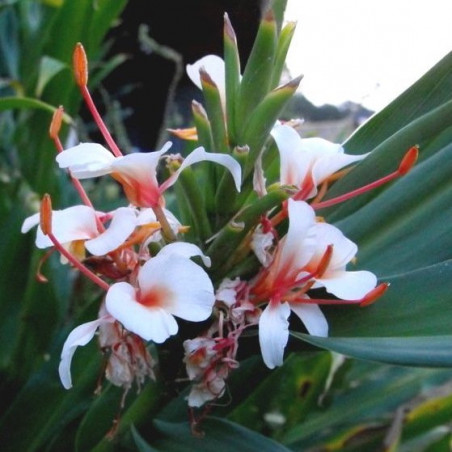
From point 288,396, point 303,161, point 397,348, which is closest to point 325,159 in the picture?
point 303,161

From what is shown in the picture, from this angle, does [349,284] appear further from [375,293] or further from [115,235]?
[115,235]

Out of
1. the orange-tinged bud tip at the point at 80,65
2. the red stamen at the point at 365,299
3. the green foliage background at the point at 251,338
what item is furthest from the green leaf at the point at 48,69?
the red stamen at the point at 365,299

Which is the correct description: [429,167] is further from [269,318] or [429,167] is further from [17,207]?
[17,207]

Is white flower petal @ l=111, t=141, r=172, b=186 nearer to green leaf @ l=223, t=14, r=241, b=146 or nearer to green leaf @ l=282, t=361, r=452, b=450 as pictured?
green leaf @ l=223, t=14, r=241, b=146

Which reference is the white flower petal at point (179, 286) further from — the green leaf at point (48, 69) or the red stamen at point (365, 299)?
the green leaf at point (48, 69)

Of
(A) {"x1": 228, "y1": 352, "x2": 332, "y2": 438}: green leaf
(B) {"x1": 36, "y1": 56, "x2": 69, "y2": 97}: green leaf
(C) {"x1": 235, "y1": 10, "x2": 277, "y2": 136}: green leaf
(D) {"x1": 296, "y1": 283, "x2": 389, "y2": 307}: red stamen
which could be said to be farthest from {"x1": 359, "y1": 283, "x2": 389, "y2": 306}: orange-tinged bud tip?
(B) {"x1": 36, "y1": 56, "x2": 69, "y2": 97}: green leaf

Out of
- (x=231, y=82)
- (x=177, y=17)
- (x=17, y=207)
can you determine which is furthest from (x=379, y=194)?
(x=177, y=17)
